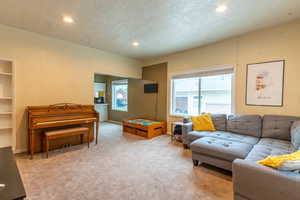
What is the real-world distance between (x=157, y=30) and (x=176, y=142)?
2.88 meters

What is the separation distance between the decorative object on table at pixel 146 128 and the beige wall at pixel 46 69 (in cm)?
157

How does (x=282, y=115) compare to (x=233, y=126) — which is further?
(x=233, y=126)

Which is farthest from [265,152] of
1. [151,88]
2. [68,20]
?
[68,20]

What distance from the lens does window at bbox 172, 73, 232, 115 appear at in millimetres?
3600

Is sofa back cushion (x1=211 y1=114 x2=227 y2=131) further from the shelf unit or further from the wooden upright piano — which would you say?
the shelf unit

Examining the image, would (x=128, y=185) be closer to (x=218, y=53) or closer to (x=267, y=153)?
(x=267, y=153)

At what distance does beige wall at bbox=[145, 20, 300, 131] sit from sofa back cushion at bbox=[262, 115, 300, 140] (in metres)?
0.25

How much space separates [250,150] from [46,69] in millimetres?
4455

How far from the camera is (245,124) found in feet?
9.52

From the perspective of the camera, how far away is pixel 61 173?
7.45 feet

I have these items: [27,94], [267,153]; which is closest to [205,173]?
[267,153]

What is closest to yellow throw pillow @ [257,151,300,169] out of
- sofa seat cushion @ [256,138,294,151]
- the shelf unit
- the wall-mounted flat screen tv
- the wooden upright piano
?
sofa seat cushion @ [256,138,294,151]

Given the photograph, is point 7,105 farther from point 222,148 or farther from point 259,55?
point 259,55

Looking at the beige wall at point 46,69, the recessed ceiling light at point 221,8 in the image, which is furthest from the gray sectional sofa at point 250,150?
the beige wall at point 46,69
